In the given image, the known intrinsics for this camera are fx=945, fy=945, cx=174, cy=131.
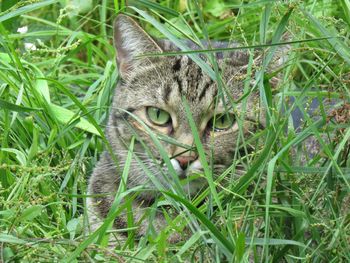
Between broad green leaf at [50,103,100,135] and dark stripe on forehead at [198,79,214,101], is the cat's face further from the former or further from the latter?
broad green leaf at [50,103,100,135]

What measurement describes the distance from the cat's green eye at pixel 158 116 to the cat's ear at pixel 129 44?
22cm

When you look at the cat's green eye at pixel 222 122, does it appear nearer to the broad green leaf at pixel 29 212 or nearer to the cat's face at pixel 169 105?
the cat's face at pixel 169 105

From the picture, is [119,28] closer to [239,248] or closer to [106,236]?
[106,236]

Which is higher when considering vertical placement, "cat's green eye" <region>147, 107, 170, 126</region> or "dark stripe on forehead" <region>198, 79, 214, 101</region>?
"dark stripe on forehead" <region>198, 79, 214, 101</region>

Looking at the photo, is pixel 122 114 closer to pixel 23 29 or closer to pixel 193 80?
pixel 193 80

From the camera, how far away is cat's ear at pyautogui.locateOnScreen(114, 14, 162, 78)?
3879mm

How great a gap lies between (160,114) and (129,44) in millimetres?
348

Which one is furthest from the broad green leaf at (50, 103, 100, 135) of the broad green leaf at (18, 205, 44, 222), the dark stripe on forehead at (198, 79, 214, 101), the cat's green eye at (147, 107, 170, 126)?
the broad green leaf at (18, 205, 44, 222)

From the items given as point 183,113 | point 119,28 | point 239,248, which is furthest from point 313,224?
point 119,28

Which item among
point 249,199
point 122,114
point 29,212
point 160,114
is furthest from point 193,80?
point 29,212

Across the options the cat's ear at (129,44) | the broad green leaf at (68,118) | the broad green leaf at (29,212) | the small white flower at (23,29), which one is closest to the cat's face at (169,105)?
the cat's ear at (129,44)

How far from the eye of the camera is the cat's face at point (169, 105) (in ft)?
11.9

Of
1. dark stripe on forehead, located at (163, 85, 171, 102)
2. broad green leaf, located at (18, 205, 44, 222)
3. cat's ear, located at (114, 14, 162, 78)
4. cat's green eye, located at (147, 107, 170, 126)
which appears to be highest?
cat's ear, located at (114, 14, 162, 78)

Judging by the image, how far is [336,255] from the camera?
2875 mm
